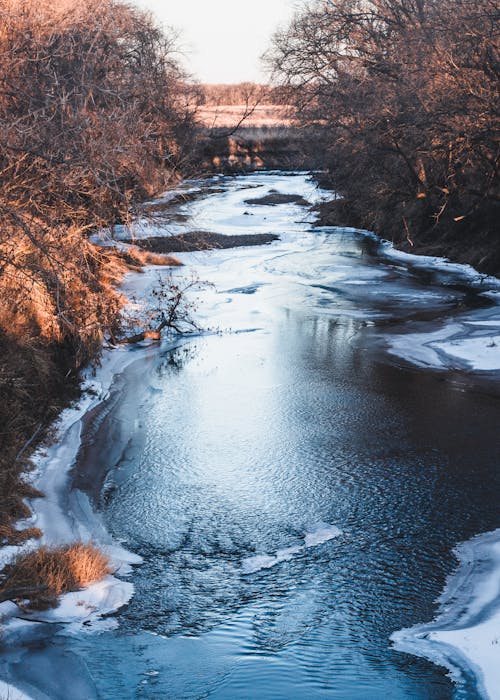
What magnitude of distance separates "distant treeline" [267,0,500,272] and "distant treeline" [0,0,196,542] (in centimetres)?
926

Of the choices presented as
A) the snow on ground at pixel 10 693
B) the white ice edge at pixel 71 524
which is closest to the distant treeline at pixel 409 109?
the white ice edge at pixel 71 524

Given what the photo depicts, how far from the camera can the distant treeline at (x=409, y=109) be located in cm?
2039

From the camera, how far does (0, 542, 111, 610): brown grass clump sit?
258 inches

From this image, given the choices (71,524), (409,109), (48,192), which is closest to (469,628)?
(71,524)

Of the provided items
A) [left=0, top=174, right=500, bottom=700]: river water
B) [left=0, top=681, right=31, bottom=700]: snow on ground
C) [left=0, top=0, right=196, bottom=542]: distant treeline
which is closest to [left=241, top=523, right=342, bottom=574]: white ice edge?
[left=0, top=174, right=500, bottom=700]: river water

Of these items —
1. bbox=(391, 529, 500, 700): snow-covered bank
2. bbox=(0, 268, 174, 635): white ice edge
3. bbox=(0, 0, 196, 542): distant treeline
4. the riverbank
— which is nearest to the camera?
bbox=(391, 529, 500, 700): snow-covered bank

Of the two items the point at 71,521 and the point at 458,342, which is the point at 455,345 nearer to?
the point at 458,342

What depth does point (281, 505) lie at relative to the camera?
877 cm

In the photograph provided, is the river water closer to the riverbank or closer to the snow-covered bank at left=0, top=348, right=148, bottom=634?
the snow-covered bank at left=0, top=348, right=148, bottom=634

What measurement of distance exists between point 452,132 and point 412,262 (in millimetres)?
5049

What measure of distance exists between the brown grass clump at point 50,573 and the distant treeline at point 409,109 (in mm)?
16197

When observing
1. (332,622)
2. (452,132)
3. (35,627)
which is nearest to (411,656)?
(332,622)

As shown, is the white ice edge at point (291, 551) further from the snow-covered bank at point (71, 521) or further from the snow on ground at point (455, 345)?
the snow on ground at point (455, 345)

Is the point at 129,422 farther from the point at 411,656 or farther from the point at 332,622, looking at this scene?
the point at 411,656
